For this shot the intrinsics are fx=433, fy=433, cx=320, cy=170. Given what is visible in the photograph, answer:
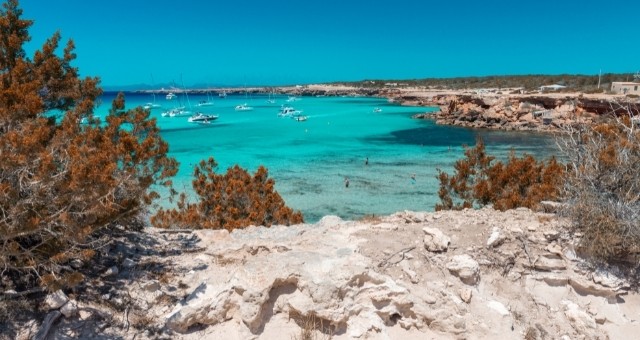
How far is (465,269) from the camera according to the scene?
6773 millimetres

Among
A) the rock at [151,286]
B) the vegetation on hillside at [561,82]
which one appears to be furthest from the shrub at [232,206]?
the vegetation on hillside at [561,82]

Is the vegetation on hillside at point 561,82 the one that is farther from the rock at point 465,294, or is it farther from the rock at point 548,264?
the rock at point 465,294

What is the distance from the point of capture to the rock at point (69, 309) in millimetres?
5543

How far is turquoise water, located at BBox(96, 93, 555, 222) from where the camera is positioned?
2348cm

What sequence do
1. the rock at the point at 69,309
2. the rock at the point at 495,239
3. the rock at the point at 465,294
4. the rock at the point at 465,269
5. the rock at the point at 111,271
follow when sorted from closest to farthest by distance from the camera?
the rock at the point at 69,309
the rock at the point at 465,294
the rock at the point at 111,271
the rock at the point at 465,269
the rock at the point at 495,239

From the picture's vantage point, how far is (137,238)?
8227 millimetres

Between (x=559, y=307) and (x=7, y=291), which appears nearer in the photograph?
(x=7, y=291)

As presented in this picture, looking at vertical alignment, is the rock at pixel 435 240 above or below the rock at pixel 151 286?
above

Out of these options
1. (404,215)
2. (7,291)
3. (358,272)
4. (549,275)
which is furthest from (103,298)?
(549,275)

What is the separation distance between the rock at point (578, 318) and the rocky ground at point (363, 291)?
0.02 metres

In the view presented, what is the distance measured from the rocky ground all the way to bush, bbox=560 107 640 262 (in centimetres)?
38

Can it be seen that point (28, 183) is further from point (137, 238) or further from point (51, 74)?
point (51, 74)

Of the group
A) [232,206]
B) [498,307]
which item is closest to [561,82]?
[232,206]

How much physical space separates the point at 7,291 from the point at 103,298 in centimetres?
112
